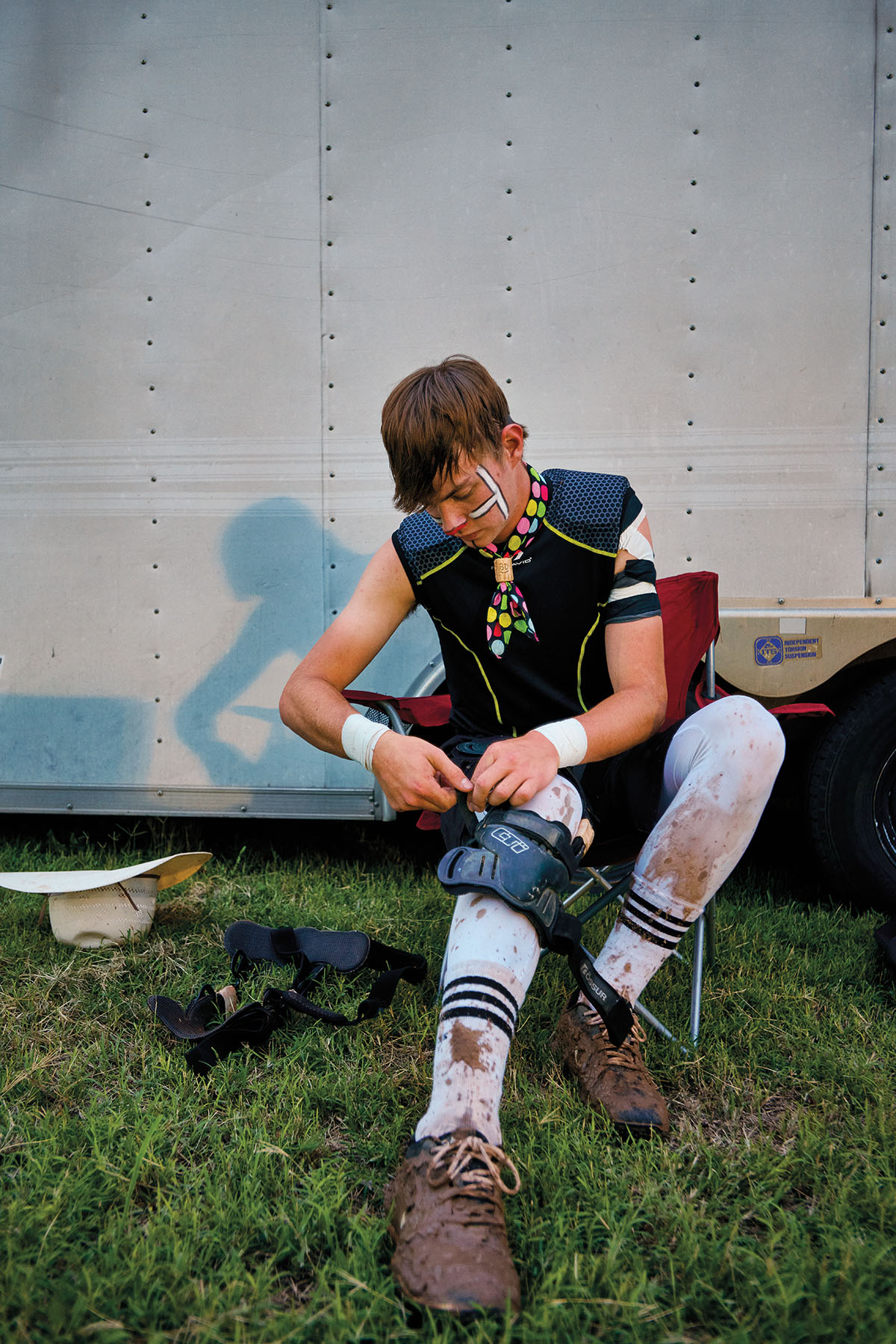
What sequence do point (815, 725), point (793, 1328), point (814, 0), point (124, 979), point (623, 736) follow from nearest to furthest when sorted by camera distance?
point (793, 1328) < point (623, 736) < point (124, 979) < point (814, 0) < point (815, 725)

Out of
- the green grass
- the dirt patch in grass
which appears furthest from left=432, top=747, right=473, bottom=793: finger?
the dirt patch in grass

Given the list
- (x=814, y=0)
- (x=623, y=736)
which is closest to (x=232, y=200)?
(x=814, y=0)

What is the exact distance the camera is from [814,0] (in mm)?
2557

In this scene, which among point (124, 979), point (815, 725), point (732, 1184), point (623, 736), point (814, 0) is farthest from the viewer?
point (815, 725)

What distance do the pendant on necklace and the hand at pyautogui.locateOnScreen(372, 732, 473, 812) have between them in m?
0.42

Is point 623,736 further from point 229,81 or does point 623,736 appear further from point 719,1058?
point 229,81

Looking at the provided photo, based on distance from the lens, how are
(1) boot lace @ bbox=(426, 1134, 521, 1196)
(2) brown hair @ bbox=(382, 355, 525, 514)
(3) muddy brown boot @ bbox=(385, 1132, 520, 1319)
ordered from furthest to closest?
(2) brown hair @ bbox=(382, 355, 525, 514)
(1) boot lace @ bbox=(426, 1134, 521, 1196)
(3) muddy brown boot @ bbox=(385, 1132, 520, 1319)

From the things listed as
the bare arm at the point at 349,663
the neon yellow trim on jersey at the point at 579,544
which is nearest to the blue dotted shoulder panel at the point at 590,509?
the neon yellow trim on jersey at the point at 579,544

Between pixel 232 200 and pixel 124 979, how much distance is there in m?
2.35

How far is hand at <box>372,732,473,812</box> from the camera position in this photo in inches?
59.3

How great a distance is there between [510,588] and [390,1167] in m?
1.08

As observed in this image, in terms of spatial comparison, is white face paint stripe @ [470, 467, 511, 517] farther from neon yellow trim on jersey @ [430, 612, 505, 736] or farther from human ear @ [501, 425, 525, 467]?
neon yellow trim on jersey @ [430, 612, 505, 736]

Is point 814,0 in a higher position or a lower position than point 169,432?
higher

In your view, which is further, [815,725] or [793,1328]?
[815,725]
